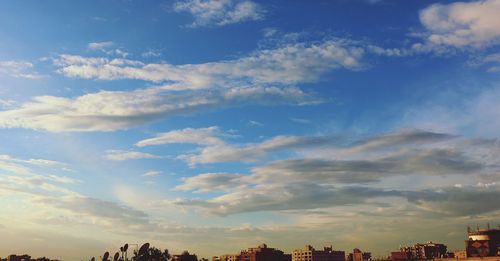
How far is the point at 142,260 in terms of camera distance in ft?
427

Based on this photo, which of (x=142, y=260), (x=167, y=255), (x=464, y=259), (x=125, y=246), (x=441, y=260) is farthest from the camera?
(x=441, y=260)

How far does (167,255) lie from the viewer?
160500 mm

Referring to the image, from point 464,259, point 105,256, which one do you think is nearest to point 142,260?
point 105,256

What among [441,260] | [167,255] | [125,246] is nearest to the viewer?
[125,246]

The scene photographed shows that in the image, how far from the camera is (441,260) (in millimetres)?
183000

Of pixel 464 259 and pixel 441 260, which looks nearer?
pixel 464 259

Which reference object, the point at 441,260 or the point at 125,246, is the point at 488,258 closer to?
the point at 441,260

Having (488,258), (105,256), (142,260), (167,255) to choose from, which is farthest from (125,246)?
(488,258)

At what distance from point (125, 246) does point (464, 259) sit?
128 metres

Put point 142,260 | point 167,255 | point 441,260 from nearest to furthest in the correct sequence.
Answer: point 142,260, point 167,255, point 441,260

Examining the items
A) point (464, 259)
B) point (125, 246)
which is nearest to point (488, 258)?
point (464, 259)

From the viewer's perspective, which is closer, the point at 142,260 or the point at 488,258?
the point at 142,260

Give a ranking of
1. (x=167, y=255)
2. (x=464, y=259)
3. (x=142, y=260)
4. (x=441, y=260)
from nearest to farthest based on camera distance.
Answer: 1. (x=142, y=260)
2. (x=167, y=255)
3. (x=464, y=259)
4. (x=441, y=260)

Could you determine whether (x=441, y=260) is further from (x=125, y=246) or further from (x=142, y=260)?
(x=125, y=246)
